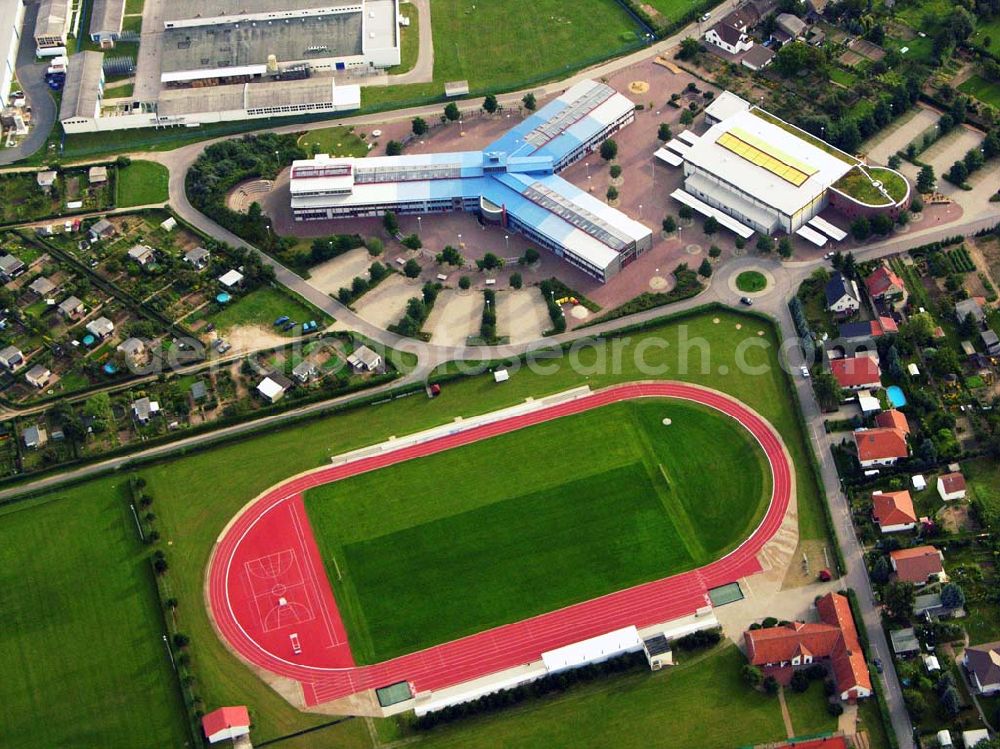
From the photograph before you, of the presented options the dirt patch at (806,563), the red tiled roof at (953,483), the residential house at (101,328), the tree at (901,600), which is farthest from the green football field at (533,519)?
the residential house at (101,328)

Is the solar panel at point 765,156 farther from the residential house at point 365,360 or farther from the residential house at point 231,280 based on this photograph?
the residential house at point 231,280

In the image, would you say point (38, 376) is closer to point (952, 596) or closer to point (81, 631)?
point (81, 631)

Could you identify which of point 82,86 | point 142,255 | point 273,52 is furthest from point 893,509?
point 82,86

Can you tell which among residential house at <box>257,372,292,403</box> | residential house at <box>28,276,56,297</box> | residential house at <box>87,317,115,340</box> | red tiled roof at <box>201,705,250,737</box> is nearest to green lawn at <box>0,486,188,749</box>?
red tiled roof at <box>201,705,250,737</box>

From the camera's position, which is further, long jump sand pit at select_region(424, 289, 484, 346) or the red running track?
long jump sand pit at select_region(424, 289, 484, 346)

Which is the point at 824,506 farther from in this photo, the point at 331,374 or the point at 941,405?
the point at 331,374

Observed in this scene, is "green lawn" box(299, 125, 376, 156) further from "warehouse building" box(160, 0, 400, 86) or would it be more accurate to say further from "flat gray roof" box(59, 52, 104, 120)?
"flat gray roof" box(59, 52, 104, 120)

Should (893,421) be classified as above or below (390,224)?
below
